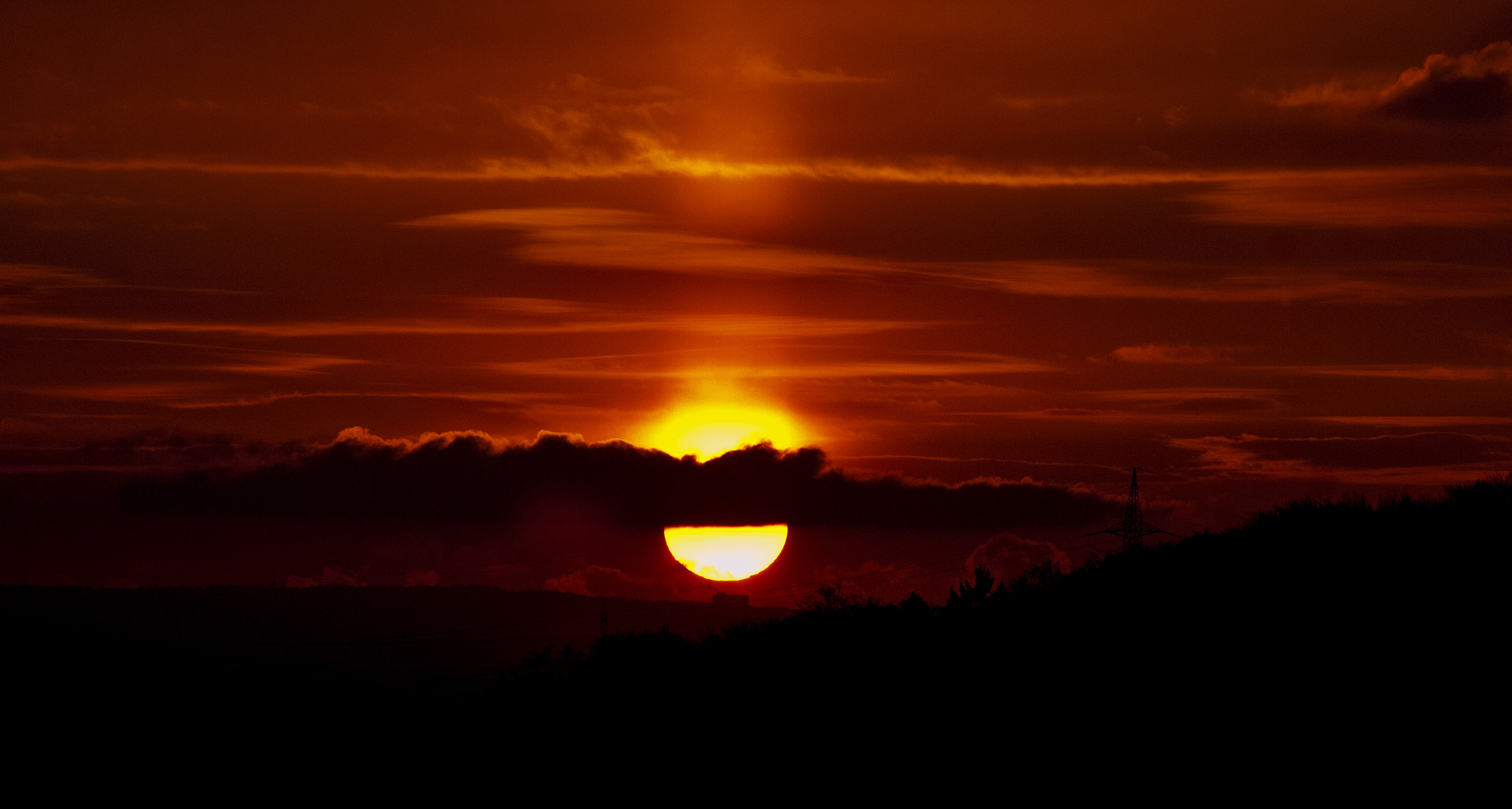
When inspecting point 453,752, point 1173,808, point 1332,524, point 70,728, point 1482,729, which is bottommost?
point 70,728

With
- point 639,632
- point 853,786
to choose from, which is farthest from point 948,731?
point 639,632

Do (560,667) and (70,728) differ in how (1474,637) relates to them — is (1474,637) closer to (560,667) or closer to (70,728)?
(560,667)

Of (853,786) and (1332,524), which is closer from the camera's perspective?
(853,786)

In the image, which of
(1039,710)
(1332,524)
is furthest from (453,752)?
(1332,524)

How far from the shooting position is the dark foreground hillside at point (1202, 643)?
3072 cm

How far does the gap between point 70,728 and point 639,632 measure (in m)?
103

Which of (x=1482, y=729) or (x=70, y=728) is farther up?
(x=1482, y=729)

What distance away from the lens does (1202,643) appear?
35.9m

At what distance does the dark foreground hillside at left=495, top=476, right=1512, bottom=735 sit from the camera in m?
30.7

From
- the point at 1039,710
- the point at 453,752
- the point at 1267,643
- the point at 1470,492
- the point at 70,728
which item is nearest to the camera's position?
the point at 1267,643

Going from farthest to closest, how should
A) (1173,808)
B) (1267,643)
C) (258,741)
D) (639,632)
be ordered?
(258,741) → (639,632) → (1267,643) → (1173,808)

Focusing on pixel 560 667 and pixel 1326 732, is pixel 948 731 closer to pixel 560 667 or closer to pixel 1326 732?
pixel 1326 732

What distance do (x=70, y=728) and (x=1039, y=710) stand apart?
142 metres

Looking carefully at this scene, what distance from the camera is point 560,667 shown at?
79250 millimetres
